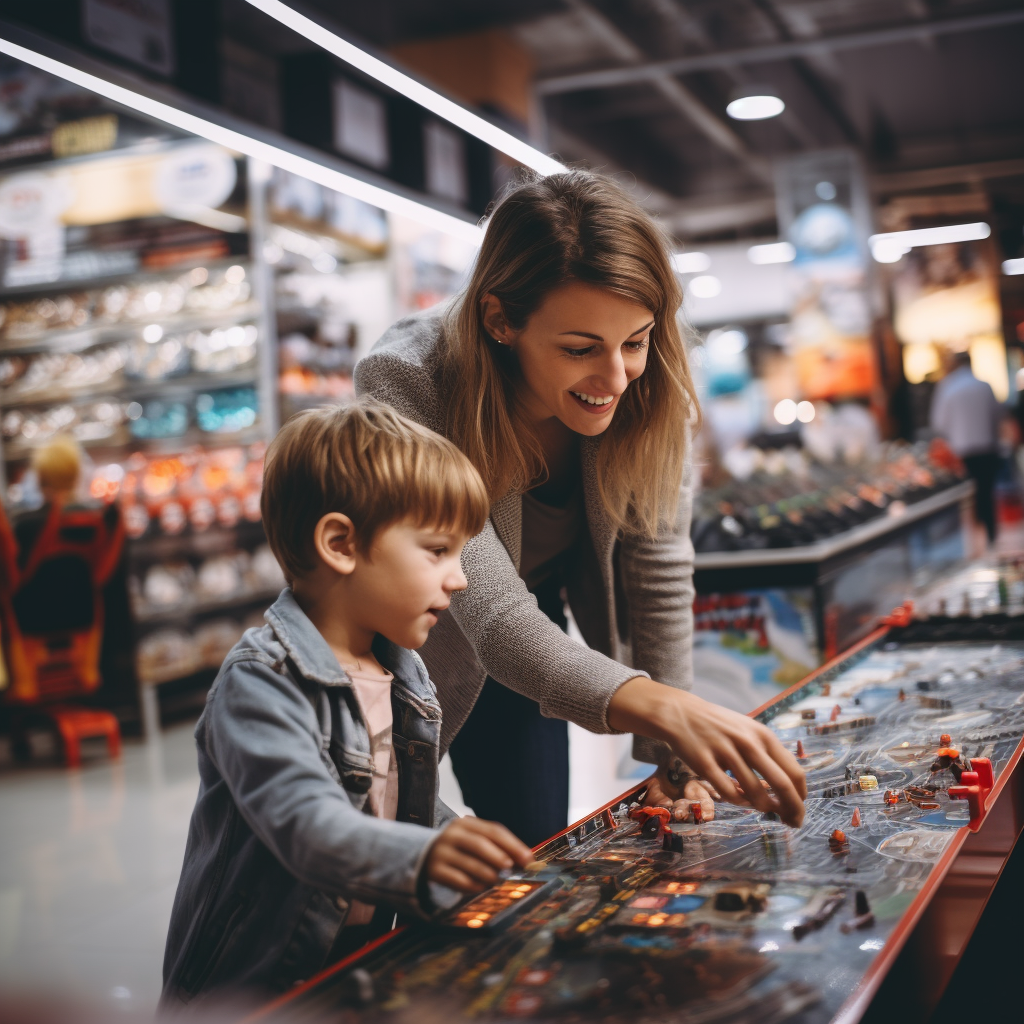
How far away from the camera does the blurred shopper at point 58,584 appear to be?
5.07 meters

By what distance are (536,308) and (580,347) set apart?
3.6 inches

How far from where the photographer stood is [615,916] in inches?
43.8

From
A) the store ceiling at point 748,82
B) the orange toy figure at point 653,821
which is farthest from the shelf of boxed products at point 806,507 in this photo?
the store ceiling at point 748,82

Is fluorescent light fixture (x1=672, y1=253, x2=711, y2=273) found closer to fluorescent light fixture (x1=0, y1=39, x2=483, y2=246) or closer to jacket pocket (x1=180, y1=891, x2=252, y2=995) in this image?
fluorescent light fixture (x1=0, y1=39, x2=483, y2=246)

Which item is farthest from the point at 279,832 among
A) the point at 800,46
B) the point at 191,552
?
the point at 800,46

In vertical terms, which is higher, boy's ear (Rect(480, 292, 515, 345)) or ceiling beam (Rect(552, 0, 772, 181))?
ceiling beam (Rect(552, 0, 772, 181))

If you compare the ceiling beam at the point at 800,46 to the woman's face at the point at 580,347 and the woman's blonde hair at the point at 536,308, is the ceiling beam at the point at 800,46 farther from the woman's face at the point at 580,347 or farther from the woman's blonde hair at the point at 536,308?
the woman's face at the point at 580,347

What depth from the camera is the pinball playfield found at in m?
0.93

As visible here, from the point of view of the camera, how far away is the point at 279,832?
105 centimetres

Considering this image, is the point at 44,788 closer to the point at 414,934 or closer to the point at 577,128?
the point at 414,934

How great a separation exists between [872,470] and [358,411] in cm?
552

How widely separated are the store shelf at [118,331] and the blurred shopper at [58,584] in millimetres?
1583

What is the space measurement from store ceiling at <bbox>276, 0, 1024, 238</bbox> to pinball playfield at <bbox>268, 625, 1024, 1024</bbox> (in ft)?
17.1

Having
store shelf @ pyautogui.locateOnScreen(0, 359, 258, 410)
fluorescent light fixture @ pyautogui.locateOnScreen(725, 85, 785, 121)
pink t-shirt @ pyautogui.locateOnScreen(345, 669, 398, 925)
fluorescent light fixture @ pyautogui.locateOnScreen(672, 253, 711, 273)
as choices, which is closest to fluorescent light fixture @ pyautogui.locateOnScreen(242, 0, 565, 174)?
pink t-shirt @ pyautogui.locateOnScreen(345, 669, 398, 925)
